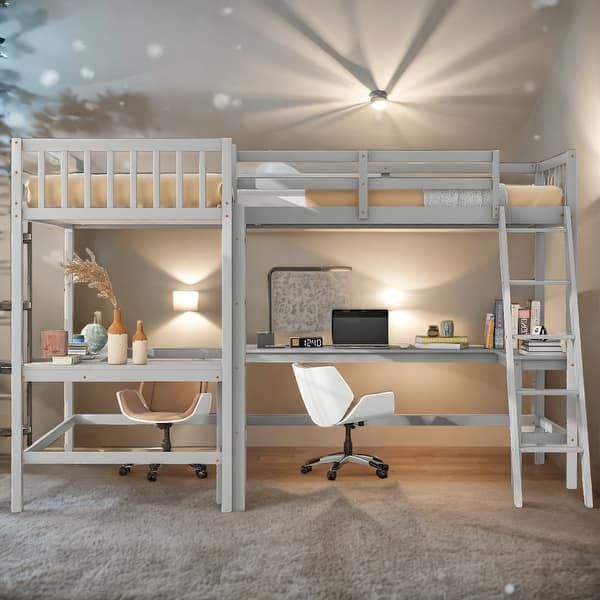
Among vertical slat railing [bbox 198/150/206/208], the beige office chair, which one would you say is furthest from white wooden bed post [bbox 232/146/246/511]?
the beige office chair

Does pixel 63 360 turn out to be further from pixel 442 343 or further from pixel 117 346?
pixel 442 343

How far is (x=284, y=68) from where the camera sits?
15.3 feet

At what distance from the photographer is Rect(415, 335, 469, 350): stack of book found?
4.71 m

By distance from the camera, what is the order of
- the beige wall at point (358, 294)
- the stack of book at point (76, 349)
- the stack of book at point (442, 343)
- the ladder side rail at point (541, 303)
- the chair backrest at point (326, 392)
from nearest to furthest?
the stack of book at point (76, 349) < the chair backrest at point (326, 392) < the stack of book at point (442, 343) < the ladder side rail at point (541, 303) < the beige wall at point (358, 294)

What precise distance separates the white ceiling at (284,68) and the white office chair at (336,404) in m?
1.95

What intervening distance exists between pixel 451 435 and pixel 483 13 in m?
3.16

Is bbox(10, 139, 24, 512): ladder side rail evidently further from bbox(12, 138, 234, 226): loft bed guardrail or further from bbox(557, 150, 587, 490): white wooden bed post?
bbox(557, 150, 587, 490): white wooden bed post

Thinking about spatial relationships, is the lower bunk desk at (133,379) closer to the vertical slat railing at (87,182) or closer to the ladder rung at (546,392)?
the vertical slat railing at (87,182)

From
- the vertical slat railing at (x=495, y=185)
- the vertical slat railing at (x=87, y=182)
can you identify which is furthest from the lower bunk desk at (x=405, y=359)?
the vertical slat railing at (x=87, y=182)

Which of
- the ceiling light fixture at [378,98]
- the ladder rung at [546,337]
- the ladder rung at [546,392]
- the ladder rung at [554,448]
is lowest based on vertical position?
the ladder rung at [554,448]

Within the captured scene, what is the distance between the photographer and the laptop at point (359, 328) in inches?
202

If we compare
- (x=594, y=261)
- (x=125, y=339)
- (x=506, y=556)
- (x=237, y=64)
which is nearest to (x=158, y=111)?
(x=237, y=64)

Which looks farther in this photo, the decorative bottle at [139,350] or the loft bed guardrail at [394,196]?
the loft bed guardrail at [394,196]

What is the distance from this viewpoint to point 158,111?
16.2 ft
